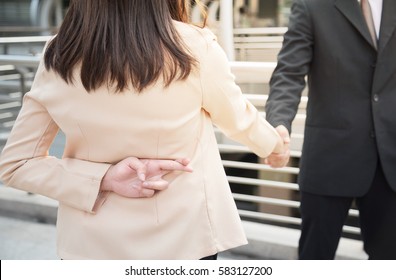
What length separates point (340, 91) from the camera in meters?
1.85

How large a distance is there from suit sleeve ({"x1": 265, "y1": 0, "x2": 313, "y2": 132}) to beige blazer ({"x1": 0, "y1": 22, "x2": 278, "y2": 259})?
620 millimetres

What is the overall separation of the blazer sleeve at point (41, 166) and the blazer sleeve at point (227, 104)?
31 cm

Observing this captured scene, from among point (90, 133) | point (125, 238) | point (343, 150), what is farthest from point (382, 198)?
point (90, 133)

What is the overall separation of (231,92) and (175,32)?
0.21 m

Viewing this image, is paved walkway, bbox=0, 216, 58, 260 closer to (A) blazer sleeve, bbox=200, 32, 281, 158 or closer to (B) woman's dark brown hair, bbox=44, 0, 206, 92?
(A) blazer sleeve, bbox=200, 32, 281, 158

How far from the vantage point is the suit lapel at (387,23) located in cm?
176

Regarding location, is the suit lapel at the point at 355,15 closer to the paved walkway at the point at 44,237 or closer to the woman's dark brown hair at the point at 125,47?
the woman's dark brown hair at the point at 125,47

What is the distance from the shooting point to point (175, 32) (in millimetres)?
1139

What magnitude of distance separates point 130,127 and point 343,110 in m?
1.02

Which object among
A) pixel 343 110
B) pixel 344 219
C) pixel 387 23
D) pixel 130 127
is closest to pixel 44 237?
pixel 344 219

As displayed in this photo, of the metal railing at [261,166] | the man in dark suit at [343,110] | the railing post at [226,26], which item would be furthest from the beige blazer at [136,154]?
the railing post at [226,26]

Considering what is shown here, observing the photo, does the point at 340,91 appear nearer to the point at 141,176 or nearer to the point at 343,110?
the point at 343,110

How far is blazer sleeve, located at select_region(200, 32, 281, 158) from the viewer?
3.84 feet
